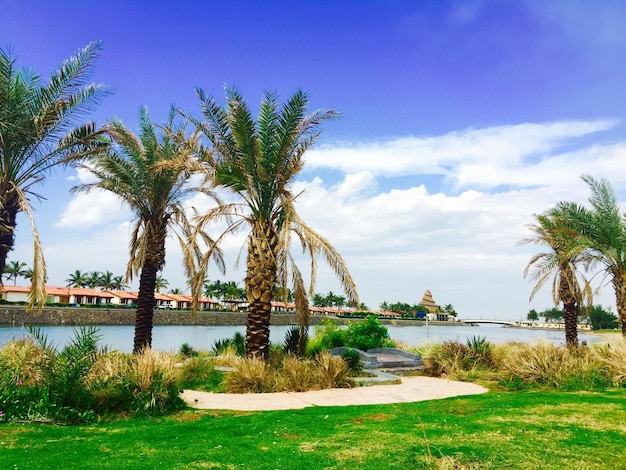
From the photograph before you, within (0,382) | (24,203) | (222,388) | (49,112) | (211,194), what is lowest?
(222,388)

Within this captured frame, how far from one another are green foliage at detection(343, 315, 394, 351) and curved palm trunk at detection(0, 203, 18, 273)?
447 inches

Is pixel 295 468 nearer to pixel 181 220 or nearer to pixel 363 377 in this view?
pixel 363 377

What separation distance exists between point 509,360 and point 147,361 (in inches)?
381

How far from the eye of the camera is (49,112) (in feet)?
39.9

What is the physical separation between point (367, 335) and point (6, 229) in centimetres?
1294

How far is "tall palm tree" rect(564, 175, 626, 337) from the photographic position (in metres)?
17.8

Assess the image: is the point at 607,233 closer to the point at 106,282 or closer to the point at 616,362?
the point at 616,362

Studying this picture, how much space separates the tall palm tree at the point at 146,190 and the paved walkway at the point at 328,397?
19.8 ft

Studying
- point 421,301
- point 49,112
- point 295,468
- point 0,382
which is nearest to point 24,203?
point 49,112

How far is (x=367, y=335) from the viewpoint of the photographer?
18688 mm

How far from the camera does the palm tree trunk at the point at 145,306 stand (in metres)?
15.3

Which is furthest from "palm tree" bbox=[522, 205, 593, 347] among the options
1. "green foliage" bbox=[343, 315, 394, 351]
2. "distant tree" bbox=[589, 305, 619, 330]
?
"distant tree" bbox=[589, 305, 619, 330]

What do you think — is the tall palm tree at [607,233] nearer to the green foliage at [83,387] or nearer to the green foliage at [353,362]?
the green foliage at [353,362]

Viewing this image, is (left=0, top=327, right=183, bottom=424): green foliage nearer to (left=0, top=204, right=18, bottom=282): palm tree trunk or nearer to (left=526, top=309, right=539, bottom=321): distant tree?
(left=0, top=204, right=18, bottom=282): palm tree trunk
